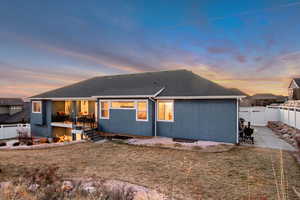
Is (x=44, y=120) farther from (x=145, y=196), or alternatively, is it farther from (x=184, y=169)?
(x=145, y=196)

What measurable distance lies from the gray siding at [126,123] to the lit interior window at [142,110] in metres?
0.31

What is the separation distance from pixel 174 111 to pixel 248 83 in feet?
55.4

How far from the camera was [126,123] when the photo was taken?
38.4 feet

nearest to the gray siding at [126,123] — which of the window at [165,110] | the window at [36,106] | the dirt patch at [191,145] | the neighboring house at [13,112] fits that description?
the window at [165,110]

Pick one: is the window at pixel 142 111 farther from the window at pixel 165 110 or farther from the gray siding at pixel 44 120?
the gray siding at pixel 44 120

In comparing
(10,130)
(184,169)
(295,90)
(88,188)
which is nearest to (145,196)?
(88,188)

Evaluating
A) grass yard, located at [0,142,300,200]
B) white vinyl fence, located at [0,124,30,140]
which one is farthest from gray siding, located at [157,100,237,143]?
white vinyl fence, located at [0,124,30,140]

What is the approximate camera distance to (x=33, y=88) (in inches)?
963

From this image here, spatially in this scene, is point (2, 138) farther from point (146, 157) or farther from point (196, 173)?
point (196, 173)

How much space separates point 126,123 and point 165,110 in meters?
3.13

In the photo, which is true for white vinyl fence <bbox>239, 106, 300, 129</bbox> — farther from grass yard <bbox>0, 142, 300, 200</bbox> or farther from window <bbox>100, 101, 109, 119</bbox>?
window <bbox>100, 101, 109, 119</bbox>

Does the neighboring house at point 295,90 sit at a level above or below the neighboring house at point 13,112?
above

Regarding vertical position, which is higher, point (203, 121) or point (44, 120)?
point (203, 121)

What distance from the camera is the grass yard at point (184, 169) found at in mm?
4242
